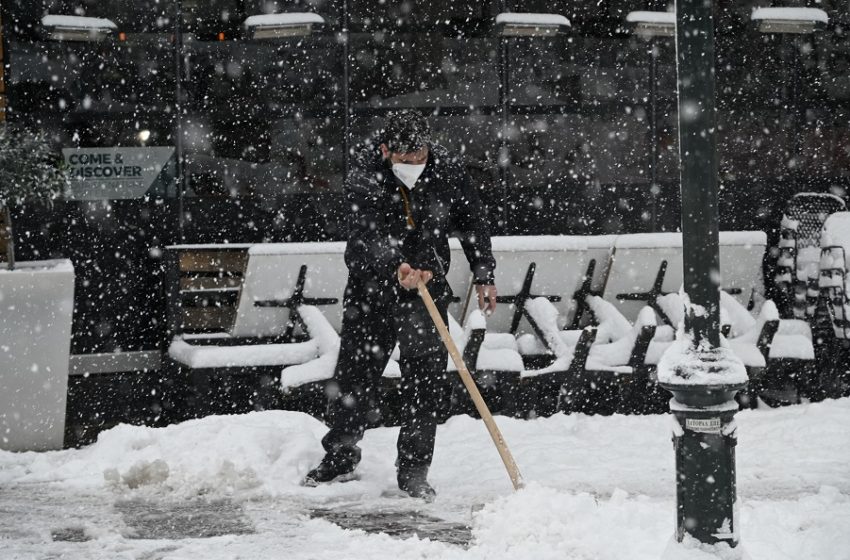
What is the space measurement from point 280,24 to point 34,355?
3.56m

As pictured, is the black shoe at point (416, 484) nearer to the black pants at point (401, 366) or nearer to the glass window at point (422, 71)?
the black pants at point (401, 366)

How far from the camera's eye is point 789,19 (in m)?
9.70

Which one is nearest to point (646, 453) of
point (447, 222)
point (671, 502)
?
point (671, 502)

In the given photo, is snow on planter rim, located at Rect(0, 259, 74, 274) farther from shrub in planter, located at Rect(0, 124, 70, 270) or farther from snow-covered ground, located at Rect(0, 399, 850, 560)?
snow-covered ground, located at Rect(0, 399, 850, 560)

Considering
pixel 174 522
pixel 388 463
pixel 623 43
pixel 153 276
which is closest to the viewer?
pixel 174 522

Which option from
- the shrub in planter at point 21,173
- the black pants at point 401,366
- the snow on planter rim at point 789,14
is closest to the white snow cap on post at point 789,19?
the snow on planter rim at point 789,14

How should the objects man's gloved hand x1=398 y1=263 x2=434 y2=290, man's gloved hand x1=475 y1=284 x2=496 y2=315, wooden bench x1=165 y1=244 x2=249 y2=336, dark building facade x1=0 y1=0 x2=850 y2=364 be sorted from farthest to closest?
dark building facade x1=0 y1=0 x2=850 y2=364
wooden bench x1=165 y1=244 x2=249 y2=336
man's gloved hand x1=475 y1=284 x2=496 y2=315
man's gloved hand x1=398 y1=263 x2=434 y2=290

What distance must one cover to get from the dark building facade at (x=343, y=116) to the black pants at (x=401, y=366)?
350 cm

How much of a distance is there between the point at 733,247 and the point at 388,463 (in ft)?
13.7

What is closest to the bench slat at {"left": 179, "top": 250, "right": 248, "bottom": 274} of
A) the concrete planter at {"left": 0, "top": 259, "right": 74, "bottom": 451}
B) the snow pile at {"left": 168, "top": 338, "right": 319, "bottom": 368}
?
the snow pile at {"left": 168, "top": 338, "right": 319, "bottom": 368}

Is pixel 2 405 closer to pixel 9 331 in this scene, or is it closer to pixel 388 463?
pixel 9 331

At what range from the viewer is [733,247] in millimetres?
8977

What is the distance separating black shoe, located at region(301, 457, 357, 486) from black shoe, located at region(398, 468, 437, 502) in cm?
36

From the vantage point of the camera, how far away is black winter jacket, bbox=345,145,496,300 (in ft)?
18.2
